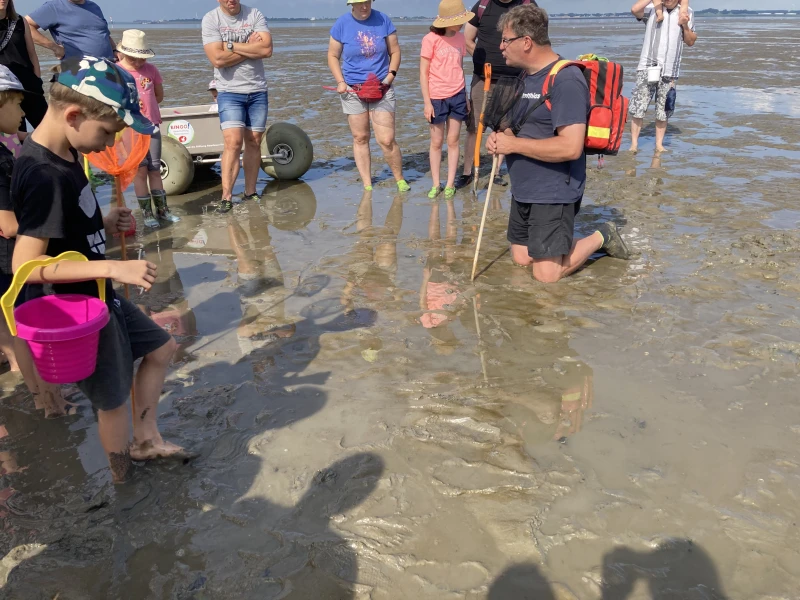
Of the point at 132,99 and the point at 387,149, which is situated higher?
the point at 132,99

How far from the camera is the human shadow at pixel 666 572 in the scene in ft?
8.11

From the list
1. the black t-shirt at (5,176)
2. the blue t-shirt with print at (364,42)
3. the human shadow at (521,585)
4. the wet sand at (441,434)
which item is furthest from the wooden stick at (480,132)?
the human shadow at (521,585)

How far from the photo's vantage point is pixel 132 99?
8.66 ft

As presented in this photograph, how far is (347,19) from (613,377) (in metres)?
5.47

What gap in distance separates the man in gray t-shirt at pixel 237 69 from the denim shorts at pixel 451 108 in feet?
6.56

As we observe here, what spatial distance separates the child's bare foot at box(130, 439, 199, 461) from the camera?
3209 millimetres

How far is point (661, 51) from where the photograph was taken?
909cm

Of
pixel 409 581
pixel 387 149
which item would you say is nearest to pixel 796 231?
pixel 387 149

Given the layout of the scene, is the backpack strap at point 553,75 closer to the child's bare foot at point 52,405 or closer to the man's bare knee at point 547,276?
the man's bare knee at point 547,276

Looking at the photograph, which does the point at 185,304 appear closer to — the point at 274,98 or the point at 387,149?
the point at 387,149

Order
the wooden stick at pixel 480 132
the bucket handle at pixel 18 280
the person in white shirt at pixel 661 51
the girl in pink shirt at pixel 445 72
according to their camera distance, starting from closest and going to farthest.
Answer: the bucket handle at pixel 18 280, the wooden stick at pixel 480 132, the girl in pink shirt at pixel 445 72, the person in white shirt at pixel 661 51

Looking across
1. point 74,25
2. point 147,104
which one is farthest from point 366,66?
point 74,25

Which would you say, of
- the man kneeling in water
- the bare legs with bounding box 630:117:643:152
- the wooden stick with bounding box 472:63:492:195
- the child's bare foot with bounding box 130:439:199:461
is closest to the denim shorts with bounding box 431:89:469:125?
the wooden stick with bounding box 472:63:492:195

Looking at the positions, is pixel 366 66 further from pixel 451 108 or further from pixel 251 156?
pixel 251 156
